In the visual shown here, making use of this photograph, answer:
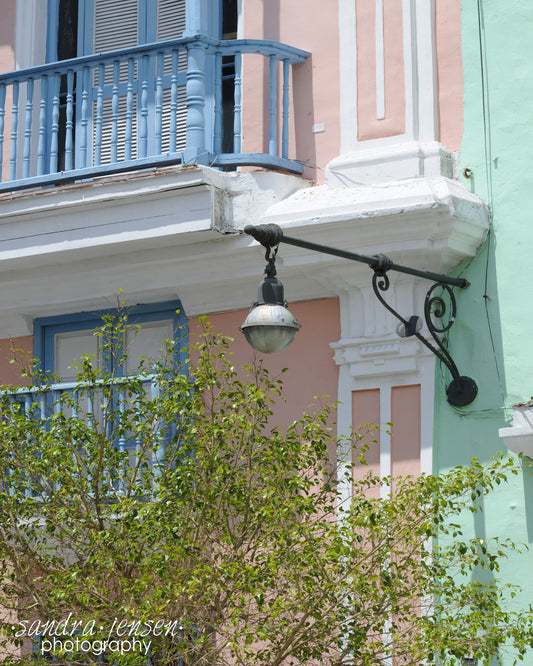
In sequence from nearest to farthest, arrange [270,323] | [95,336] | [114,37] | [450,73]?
1. [270,323]
2. [450,73]
3. [95,336]
4. [114,37]

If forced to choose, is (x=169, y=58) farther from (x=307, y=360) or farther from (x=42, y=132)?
(x=307, y=360)

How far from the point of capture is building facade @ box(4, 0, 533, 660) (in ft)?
29.0

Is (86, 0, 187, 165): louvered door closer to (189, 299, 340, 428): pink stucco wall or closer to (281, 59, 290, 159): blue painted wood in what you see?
(281, 59, 290, 159): blue painted wood

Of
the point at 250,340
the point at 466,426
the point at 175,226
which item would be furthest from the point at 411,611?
the point at 175,226

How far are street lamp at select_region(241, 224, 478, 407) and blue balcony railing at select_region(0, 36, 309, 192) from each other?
3.86ft

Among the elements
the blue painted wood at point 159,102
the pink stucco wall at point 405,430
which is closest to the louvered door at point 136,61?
the blue painted wood at point 159,102

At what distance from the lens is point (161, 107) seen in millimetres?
9477

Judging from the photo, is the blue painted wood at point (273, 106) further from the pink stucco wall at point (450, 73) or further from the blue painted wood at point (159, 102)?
the pink stucco wall at point (450, 73)

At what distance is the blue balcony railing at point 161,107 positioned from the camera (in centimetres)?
945

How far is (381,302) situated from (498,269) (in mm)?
750

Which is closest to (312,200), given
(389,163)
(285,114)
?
(389,163)

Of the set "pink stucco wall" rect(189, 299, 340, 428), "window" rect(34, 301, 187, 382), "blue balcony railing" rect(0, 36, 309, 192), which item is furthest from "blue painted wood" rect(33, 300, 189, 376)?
"blue balcony railing" rect(0, 36, 309, 192)

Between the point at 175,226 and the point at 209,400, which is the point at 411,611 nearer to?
the point at 209,400

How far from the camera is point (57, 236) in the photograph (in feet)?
31.8
